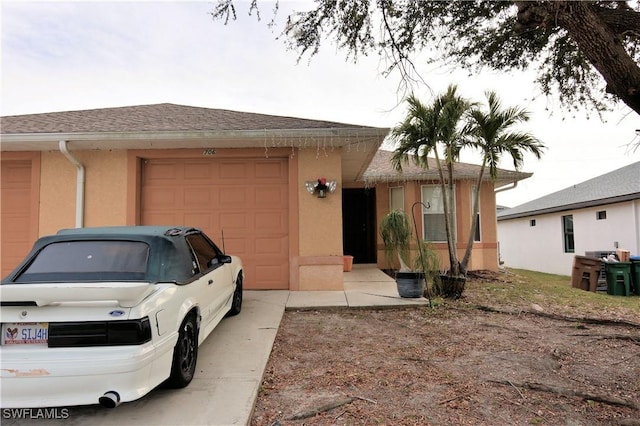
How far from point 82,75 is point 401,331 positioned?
31.8ft

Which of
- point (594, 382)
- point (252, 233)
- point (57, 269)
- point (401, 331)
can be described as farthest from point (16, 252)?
point (594, 382)

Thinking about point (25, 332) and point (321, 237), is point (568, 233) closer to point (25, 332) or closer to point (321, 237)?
point (321, 237)

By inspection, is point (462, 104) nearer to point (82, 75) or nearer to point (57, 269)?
point (57, 269)

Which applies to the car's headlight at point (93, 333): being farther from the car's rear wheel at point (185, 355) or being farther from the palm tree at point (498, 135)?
the palm tree at point (498, 135)

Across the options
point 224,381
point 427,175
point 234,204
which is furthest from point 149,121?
point 427,175

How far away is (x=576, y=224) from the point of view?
14.7 m

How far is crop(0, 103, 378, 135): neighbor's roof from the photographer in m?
7.02

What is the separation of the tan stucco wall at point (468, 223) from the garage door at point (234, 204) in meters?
4.74

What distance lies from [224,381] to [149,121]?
253 inches

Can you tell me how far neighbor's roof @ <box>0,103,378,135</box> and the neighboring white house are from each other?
1135cm

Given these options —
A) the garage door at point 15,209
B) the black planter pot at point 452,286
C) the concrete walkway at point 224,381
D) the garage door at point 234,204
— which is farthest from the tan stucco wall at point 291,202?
the black planter pot at point 452,286

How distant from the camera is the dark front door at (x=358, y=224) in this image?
12398mm

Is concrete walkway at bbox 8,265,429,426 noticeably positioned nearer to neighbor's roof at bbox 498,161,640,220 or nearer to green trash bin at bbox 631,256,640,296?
green trash bin at bbox 631,256,640,296

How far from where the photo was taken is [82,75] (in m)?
8.94
